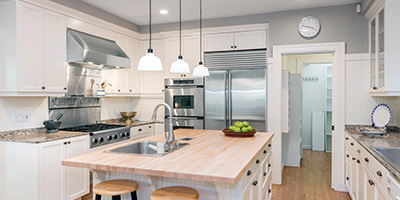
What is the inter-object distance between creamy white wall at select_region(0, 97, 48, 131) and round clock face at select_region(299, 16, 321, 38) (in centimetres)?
382

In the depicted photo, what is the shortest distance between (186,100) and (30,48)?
251cm

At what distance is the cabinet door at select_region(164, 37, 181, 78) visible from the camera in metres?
5.06

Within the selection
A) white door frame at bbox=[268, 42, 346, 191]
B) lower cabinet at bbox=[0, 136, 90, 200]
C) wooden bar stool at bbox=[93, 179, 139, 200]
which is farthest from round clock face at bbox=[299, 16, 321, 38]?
lower cabinet at bbox=[0, 136, 90, 200]

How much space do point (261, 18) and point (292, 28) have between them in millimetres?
522

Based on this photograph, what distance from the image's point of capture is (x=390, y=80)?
3.01 metres

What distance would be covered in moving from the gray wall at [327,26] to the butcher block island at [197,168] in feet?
7.49

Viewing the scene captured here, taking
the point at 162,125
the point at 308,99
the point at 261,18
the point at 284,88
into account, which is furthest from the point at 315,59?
the point at 162,125

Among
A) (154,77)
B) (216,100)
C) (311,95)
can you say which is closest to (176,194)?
(216,100)

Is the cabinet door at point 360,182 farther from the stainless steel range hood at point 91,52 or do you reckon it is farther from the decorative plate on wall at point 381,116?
the stainless steel range hood at point 91,52

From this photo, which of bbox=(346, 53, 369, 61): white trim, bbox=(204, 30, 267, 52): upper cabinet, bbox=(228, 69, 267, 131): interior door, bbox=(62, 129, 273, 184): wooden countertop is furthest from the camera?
bbox=(204, 30, 267, 52): upper cabinet

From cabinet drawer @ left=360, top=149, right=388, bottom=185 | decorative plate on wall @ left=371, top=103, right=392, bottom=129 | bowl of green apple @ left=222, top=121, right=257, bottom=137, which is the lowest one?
cabinet drawer @ left=360, top=149, right=388, bottom=185

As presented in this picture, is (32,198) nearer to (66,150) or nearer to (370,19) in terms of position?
(66,150)

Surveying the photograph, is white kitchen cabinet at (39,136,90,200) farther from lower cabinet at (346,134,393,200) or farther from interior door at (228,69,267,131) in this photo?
lower cabinet at (346,134,393,200)

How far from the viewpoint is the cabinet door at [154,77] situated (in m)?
5.29
